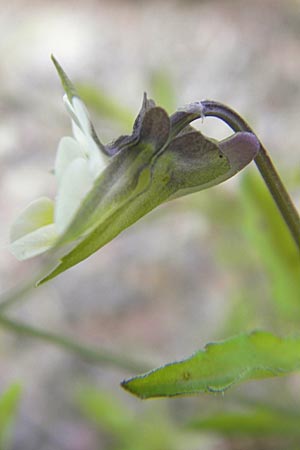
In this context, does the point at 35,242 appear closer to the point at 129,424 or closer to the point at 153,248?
the point at 129,424

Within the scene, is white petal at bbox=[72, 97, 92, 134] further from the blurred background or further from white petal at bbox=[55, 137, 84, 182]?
the blurred background

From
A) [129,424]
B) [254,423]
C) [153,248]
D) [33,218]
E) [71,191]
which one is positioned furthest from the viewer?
[153,248]

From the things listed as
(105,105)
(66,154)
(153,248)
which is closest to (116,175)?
(66,154)

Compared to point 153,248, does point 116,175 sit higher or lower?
higher

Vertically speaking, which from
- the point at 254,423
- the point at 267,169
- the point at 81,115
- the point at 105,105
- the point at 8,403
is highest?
the point at 81,115

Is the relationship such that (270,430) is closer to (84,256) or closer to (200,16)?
(84,256)

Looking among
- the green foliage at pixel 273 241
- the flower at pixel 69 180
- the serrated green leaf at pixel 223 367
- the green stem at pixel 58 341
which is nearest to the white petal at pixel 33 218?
the flower at pixel 69 180

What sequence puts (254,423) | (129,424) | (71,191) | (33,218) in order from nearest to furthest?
1. (71,191)
2. (33,218)
3. (254,423)
4. (129,424)
